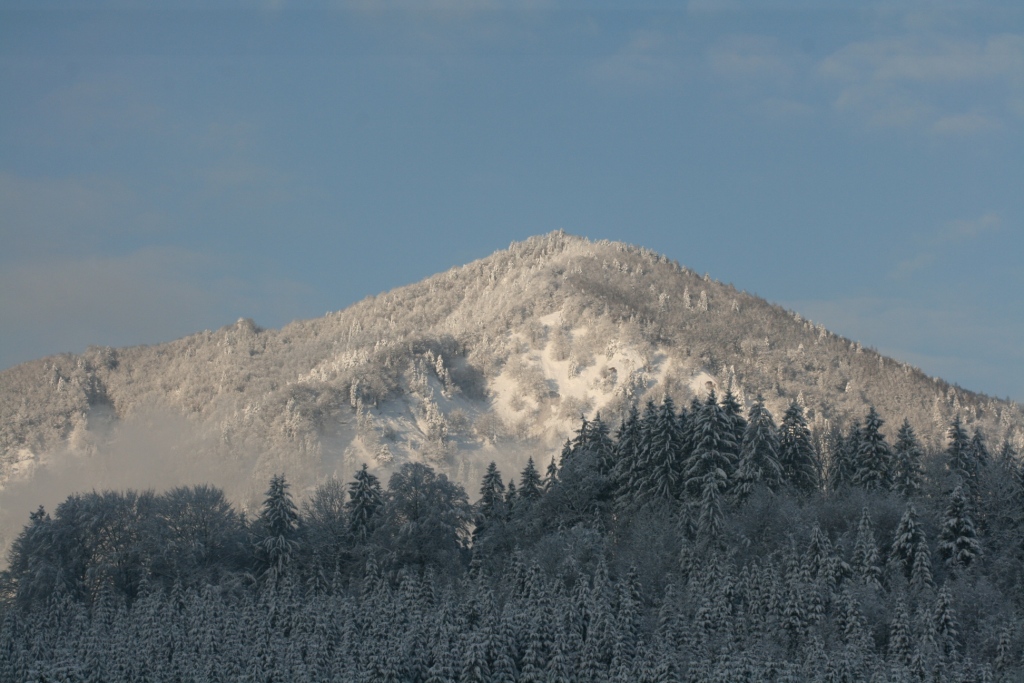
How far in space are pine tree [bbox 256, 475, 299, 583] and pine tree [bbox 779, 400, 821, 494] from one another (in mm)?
39201

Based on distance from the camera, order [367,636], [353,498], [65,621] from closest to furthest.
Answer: [367,636]
[65,621]
[353,498]

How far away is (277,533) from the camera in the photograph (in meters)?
105

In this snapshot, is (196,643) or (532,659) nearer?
(532,659)

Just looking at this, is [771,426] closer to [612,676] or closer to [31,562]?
[612,676]

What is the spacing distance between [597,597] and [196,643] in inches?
1003

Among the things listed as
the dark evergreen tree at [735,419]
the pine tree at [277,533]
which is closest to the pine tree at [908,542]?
the dark evergreen tree at [735,419]

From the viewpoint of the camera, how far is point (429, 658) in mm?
77938

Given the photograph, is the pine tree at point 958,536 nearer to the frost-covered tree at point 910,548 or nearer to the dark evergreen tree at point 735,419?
the frost-covered tree at point 910,548

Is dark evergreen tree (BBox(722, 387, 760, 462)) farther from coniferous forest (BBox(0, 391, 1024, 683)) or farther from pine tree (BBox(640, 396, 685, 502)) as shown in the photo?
pine tree (BBox(640, 396, 685, 502))

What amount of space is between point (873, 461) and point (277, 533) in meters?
47.0

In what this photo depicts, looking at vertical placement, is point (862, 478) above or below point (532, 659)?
above

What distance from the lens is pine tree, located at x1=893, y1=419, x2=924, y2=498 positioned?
325 ft

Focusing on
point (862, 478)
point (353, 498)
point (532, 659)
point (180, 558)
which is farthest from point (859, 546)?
point (180, 558)

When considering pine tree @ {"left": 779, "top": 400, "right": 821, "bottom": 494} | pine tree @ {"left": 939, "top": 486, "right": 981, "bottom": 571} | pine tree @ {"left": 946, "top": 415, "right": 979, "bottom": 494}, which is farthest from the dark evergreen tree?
pine tree @ {"left": 939, "top": 486, "right": 981, "bottom": 571}
